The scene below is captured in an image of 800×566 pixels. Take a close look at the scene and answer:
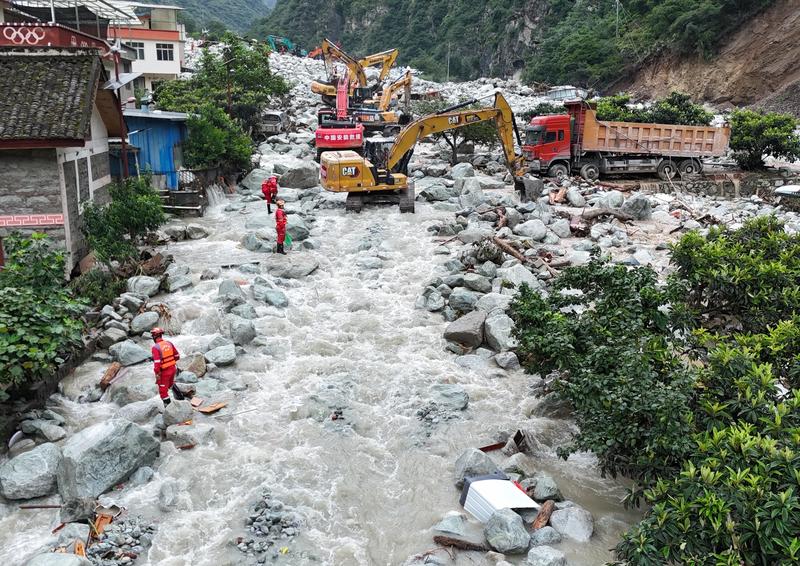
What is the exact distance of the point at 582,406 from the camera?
23.5ft

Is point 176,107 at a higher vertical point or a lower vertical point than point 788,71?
lower

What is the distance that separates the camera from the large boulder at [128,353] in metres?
10.4

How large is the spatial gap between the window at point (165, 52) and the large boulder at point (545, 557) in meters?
40.6

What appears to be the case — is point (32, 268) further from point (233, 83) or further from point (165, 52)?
point (165, 52)

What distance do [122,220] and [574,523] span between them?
36.5ft

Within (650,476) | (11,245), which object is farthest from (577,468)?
(11,245)

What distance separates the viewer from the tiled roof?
11.7 metres

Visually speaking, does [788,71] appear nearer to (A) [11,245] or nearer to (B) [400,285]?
(B) [400,285]

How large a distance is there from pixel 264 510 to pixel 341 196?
16.7 metres

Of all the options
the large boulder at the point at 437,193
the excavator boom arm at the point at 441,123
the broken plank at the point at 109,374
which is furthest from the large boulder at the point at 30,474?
the large boulder at the point at 437,193

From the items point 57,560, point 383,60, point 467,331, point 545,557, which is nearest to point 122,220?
point 467,331

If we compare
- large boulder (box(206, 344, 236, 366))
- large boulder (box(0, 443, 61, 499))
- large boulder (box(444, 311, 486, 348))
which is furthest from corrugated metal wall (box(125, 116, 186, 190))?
large boulder (box(0, 443, 61, 499))

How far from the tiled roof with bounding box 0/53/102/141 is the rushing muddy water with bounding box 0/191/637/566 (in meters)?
3.62

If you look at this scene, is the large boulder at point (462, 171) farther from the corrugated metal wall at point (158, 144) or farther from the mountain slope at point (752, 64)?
the mountain slope at point (752, 64)
